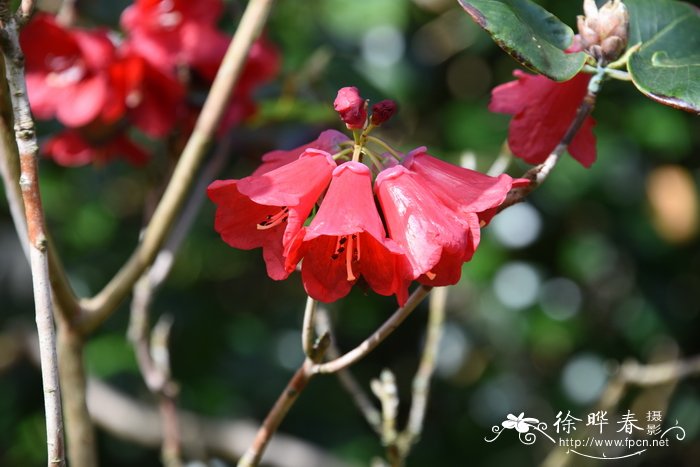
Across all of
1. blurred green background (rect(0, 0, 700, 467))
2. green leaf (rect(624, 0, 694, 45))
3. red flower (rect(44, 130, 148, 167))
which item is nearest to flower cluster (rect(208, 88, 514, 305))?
green leaf (rect(624, 0, 694, 45))

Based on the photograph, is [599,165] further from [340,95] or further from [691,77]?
[340,95]

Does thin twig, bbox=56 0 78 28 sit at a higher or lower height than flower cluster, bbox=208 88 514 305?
lower

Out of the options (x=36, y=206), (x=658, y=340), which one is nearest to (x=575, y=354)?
(x=658, y=340)

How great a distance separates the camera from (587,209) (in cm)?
187

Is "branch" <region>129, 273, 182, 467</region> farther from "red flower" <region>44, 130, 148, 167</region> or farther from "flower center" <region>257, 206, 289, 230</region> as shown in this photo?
"flower center" <region>257, 206, 289, 230</region>

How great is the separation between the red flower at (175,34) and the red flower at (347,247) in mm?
589

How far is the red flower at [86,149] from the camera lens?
1195 mm

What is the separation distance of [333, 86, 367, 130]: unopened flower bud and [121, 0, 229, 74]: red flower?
1.94 ft

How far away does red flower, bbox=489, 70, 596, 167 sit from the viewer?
29.1 inches

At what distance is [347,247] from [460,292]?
4.36ft

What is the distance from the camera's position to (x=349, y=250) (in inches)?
25.0

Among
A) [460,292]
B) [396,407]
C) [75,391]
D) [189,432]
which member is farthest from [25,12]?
[460,292]

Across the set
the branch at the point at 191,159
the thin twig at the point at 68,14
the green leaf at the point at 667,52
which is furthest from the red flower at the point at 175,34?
the green leaf at the point at 667,52

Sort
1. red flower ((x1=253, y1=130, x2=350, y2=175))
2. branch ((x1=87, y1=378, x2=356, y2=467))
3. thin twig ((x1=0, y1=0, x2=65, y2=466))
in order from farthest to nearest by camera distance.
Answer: branch ((x1=87, y1=378, x2=356, y2=467)), red flower ((x1=253, y1=130, x2=350, y2=175)), thin twig ((x1=0, y1=0, x2=65, y2=466))
